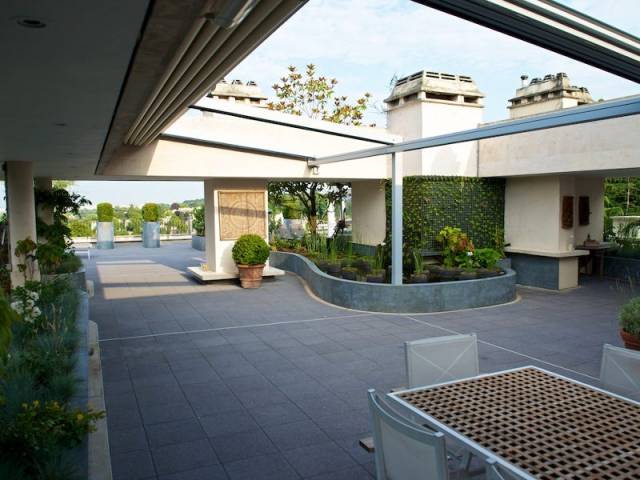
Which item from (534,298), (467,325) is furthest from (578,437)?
(534,298)

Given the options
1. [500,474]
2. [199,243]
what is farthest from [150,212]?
[500,474]

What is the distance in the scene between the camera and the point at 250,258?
10664mm

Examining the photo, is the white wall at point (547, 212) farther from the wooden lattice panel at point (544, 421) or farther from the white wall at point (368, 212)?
A: the wooden lattice panel at point (544, 421)

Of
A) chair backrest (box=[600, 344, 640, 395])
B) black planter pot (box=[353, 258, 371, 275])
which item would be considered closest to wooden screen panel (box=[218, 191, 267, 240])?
black planter pot (box=[353, 258, 371, 275])

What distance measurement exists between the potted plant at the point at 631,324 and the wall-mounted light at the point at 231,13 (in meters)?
5.07

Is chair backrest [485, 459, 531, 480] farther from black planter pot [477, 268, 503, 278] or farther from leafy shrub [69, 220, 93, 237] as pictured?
leafy shrub [69, 220, 93, 237]

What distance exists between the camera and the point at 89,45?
107 inches

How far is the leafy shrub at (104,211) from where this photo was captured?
20.3m

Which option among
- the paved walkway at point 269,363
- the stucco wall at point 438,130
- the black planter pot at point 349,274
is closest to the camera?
the paved walkway at point 269,363

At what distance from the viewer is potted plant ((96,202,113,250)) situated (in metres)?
20.5

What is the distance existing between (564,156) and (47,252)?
9861mm

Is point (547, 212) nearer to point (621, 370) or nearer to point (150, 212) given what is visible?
point (621, 370)

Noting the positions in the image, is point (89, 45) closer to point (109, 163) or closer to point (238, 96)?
point (109, 163)

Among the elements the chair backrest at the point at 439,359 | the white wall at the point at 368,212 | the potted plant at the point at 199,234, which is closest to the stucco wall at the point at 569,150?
the white wall at the point at 368,212
